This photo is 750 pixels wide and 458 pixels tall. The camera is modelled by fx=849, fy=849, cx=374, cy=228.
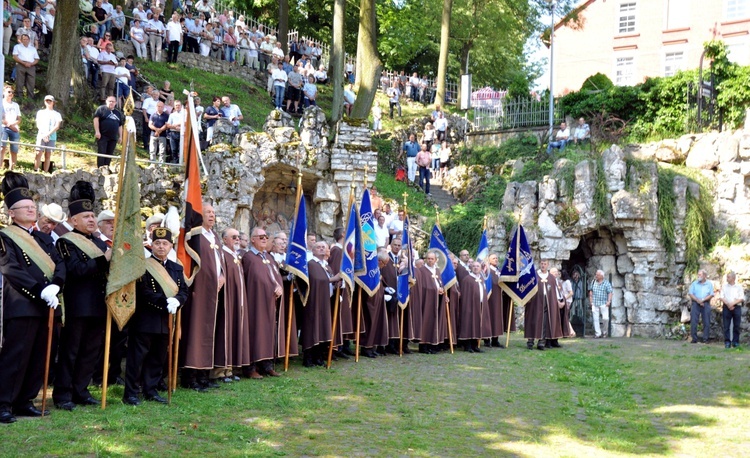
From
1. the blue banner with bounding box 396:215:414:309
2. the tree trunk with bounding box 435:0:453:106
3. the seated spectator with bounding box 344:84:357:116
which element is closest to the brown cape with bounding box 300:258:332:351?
the blue banner with bounding box 396:215:414:309

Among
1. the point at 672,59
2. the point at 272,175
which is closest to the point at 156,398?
the point at 272,175

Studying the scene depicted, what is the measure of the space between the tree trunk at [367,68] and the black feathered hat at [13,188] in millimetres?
15118

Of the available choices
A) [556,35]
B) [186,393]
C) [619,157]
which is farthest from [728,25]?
[186,393]

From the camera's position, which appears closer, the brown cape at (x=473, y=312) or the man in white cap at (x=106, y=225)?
the man in white cap at (x=106, y=225)

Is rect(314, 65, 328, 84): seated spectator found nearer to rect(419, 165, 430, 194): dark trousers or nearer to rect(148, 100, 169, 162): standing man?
rect(419, 165, 430, 194): dark trousers

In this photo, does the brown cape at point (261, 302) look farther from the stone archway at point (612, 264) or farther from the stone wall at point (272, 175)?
the stone archway at point (612, 264)

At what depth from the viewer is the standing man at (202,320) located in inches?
383

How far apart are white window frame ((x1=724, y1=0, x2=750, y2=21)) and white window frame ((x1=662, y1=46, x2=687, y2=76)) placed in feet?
7.66

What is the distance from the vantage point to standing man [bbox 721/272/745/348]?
18391 millimetres

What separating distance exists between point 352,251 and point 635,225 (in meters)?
10.6

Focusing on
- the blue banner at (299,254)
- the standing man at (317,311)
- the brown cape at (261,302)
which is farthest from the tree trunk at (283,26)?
the brown cape at (261,302)

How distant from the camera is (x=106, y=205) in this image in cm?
1566

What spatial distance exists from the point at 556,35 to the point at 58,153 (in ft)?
98.6

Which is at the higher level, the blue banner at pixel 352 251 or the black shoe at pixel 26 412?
the blue banner at pixel 352 251
